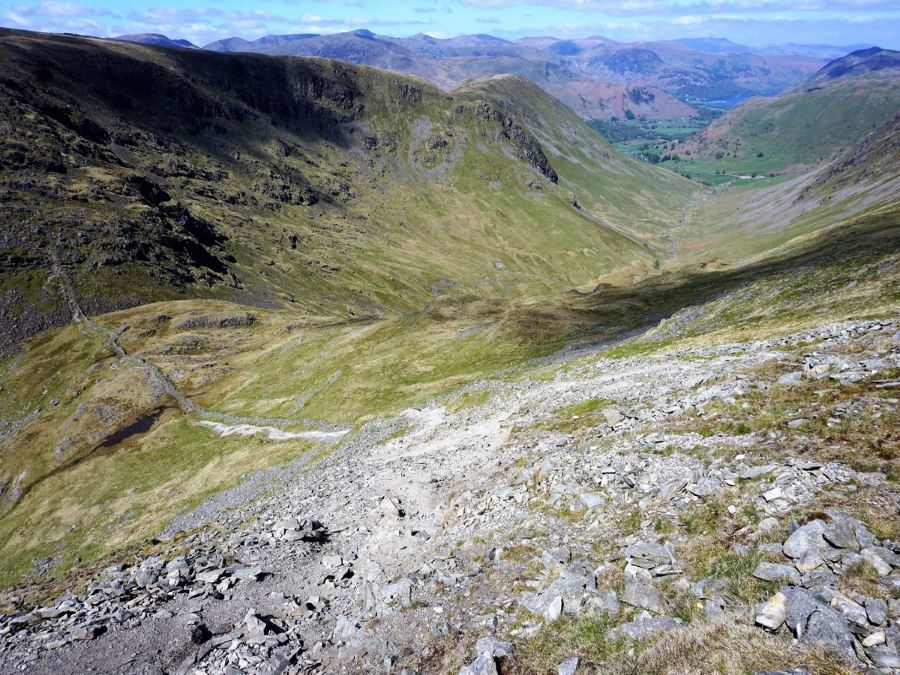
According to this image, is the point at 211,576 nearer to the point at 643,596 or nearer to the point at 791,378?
the point at 643,596

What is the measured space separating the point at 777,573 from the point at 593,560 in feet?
21.4

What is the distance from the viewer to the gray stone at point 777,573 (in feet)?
46.4

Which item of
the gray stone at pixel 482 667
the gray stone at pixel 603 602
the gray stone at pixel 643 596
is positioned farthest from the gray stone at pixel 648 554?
the gray stone at pixel 482 667

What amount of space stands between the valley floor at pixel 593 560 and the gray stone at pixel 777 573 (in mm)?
53

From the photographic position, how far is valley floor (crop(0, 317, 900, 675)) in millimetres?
13734

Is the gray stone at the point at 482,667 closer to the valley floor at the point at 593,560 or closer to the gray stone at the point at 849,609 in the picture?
the valley floor at the point at 593,560

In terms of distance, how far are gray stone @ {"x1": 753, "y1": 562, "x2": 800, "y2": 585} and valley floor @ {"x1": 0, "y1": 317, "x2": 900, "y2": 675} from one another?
0.17 feet

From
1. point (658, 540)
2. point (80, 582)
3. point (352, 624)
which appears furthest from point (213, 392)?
point (658, 540)

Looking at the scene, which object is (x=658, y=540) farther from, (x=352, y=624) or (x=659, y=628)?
(x=352, y=624)

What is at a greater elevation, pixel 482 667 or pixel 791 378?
pixel 791 378

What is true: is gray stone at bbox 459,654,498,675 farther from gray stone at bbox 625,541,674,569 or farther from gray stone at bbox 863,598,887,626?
gray stone at bbox 863,598,887,626

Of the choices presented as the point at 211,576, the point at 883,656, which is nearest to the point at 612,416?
the point at 883,656

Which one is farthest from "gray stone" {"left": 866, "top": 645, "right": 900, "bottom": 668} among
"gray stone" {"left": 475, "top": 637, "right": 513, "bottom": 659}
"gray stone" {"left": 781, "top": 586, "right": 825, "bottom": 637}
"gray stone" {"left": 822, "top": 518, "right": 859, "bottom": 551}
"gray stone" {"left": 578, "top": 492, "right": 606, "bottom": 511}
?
"gray stone" {"left": 578, "top": 492, "right": 606, "bottom": 511}

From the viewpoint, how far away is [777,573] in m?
14.5
